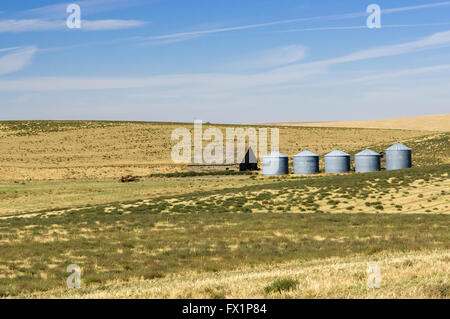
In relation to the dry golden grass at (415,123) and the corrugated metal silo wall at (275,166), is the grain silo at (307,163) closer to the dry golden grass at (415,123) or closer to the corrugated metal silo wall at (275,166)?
the corrugated metal silo wall at (275,166)

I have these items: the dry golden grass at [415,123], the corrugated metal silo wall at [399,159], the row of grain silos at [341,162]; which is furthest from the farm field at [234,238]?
the dry golden grass at [415,123]

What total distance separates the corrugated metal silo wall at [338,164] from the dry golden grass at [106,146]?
25.1m

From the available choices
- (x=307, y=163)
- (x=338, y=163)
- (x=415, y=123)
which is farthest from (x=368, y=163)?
(x=415, y=123)

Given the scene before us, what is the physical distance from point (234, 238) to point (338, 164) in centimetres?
4665

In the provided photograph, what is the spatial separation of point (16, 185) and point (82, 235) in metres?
42.2

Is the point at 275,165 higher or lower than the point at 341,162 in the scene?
lower

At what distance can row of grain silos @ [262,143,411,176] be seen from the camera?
67.4 metres

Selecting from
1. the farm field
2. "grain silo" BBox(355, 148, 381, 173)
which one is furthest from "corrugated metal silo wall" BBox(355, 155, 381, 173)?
the farm field

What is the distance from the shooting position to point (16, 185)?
6369 cm

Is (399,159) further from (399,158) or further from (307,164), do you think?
(307,164)

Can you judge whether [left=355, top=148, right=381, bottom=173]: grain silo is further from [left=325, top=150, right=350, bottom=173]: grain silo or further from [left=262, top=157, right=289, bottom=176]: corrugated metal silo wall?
[left=262, top=157, right=289, bottom=176]: corrugated metal silo wall

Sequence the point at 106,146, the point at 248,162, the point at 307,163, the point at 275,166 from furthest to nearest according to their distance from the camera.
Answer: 1. the point at 106,146
2. the point at 248,162
3. the point at 307,163
4. the point at 275,166

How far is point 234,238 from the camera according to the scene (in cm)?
2316
